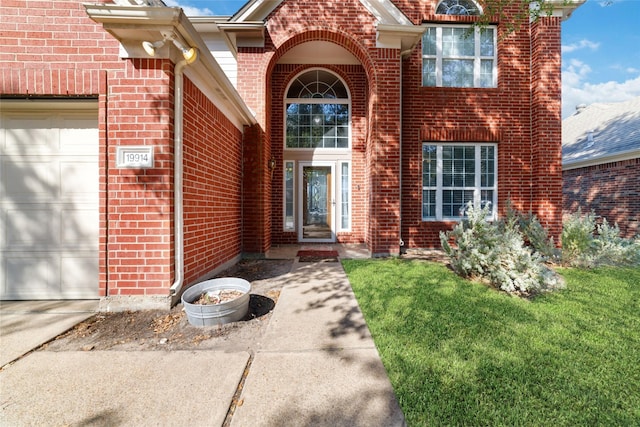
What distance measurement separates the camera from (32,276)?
3562mm

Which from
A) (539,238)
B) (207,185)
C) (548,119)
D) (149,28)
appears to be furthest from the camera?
(548,119)

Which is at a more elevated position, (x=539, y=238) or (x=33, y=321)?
(x=539, y=238)

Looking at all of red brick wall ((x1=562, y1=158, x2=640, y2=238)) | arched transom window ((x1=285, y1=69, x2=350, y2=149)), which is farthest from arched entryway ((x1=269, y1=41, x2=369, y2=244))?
red brick wall ((x1=562, y1=158, x2=640, y2=238))

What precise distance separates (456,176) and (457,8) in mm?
4566

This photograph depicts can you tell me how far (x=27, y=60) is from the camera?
324cm

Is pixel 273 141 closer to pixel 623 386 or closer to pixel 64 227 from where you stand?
pixel 64 227

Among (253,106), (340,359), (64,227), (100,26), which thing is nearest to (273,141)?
(253,106)

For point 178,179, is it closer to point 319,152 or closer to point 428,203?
point 319,152

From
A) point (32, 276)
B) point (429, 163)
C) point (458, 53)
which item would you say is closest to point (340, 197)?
point (429, 163)

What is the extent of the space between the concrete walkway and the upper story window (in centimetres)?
733

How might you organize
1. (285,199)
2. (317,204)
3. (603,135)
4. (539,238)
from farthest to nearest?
(603,135), (317,204), (285,199), (539,238)

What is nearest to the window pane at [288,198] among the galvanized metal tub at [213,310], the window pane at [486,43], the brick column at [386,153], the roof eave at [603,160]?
the brick column at [386,153]

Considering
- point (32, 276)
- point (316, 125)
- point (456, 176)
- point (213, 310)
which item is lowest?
point (213, 310)

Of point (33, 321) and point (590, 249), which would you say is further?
point (590, 249)
